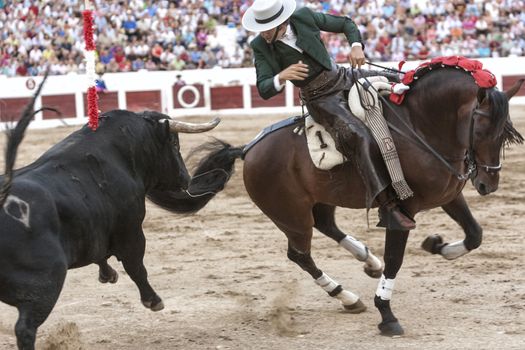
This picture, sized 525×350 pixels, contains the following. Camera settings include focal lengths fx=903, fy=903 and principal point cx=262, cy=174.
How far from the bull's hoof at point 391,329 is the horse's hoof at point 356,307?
0.54 meters

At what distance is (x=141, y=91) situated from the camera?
18.9m

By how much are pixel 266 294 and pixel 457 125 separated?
201 cm

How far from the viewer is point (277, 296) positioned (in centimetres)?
Result: 670

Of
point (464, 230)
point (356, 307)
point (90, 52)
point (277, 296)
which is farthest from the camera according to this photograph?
point (277, 296)

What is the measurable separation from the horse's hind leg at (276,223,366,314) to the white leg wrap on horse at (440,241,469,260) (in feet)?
2.64

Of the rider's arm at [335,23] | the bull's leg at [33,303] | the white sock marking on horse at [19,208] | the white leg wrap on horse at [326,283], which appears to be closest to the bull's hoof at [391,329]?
the white leg wrap on horse at [326,283]

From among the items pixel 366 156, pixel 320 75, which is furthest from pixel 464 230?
pixel 320 75

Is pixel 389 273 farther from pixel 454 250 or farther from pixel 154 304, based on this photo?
pixel 154 304

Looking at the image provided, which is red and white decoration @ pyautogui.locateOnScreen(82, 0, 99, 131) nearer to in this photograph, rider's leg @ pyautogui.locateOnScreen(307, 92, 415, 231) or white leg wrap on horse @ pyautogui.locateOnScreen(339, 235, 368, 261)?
rider's leg @ pyautogui.locateOnScreen(307, 92, 415, 231)

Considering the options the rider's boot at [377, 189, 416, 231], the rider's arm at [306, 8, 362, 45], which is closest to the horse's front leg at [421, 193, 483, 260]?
the rider's boot at [377, 189, 416, 231]

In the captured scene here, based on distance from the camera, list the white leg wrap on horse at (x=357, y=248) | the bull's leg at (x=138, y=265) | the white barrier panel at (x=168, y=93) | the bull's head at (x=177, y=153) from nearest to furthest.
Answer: the bull's leg at (x=138, y=265), the bull's head at (x=177, y=153), the white leg wrap on horse at (x=357, y=248), the white barrier panel at (x=168, y=93)

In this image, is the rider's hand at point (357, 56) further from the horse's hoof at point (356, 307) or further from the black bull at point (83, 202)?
the horse's hoof at point (356, 307)

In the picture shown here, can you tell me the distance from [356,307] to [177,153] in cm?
169

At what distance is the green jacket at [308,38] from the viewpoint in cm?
609
